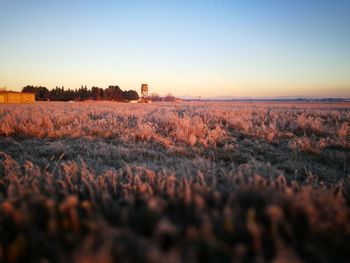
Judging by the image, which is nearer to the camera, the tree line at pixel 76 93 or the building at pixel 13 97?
the building at pixel 13 97

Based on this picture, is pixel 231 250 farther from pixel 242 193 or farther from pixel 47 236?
pixel 47 236

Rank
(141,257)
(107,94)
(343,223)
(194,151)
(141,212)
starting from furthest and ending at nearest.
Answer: (107,94) → (194,151) → (141,212) → (343,223) → (141,257)

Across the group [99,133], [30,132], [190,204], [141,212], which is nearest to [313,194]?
[190,204]

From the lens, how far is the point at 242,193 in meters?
2.60

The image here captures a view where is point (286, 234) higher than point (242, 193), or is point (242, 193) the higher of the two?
point (242, 193)

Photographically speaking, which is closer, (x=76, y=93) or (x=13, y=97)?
(x=13, y=97)

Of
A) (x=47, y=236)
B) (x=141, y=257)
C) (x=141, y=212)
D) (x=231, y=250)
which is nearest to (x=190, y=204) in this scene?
(x=141, y=212)

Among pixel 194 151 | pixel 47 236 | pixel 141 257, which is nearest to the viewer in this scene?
pixel 141 257

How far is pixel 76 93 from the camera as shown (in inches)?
3802

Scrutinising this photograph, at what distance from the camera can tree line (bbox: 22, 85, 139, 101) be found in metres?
91.8

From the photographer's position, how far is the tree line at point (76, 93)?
91750 mm

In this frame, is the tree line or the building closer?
the building

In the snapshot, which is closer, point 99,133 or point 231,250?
point 231,250

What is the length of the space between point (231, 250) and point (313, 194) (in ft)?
4.30
